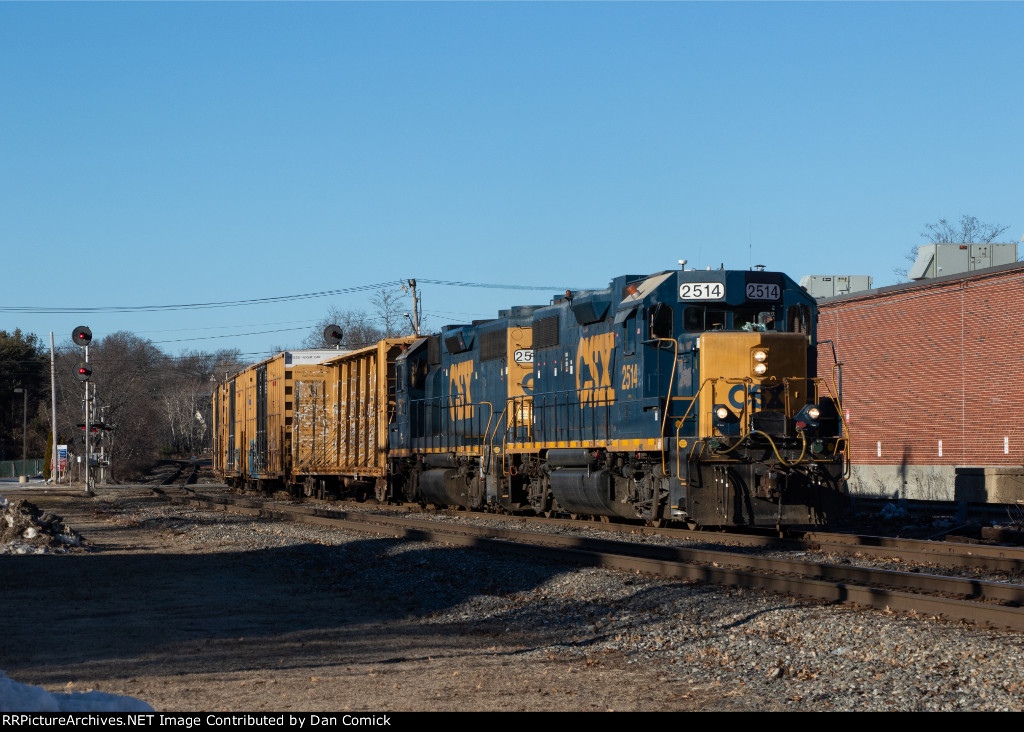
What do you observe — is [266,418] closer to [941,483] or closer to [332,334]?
[332,334]

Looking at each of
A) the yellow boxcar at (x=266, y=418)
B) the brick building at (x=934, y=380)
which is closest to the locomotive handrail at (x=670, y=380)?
the brick building at (x=934, y=380)

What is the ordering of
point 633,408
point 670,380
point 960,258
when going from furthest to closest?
1. point 960,258
2. point 633,408
3. point 670,380

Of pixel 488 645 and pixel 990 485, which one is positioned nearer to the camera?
pixel 488 645

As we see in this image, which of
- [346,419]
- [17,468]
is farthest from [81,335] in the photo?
[17,468]

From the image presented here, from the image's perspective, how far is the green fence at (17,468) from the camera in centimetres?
7412

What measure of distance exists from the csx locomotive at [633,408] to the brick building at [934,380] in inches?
278

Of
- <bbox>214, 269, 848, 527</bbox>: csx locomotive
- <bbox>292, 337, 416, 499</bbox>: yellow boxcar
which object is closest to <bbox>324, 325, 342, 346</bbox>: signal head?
<bbox>292, 337, 416, 499</bbox>: yellow boxcar

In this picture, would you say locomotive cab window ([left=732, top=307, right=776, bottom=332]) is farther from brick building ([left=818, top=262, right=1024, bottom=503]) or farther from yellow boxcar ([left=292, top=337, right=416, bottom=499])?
yellow boxcar ([left=292, top=337, right=416, bottom=499])

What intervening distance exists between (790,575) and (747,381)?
165 inches

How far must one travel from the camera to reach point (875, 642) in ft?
26.2

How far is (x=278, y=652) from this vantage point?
8438mm

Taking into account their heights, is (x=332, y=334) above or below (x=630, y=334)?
above

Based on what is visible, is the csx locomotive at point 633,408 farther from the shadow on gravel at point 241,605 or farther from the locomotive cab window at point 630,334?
the shadow on gravel at point 241,605
